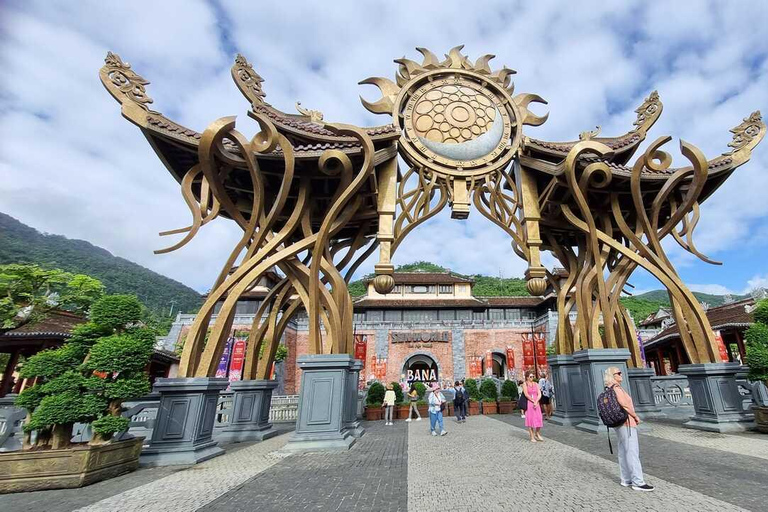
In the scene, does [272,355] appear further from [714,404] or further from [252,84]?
[714,404]

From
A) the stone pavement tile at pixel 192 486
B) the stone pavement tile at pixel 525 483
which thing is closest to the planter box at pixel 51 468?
the stone pavement tile at pixel 192 486

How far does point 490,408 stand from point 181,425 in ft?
40.0

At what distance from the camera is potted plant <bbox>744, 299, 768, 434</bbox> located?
7.50 m

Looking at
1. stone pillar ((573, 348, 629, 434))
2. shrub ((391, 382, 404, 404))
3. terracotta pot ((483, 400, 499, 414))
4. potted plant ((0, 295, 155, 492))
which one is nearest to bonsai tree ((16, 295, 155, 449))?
potted plant ((0, 295, 155, 492))

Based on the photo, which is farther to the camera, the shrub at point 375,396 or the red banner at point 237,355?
the red banner at point 237,355

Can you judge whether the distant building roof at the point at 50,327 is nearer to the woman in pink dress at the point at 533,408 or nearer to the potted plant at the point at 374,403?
the potted plant at the point at 374,403

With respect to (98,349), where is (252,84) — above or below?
above

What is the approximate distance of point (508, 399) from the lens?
15.0 meters

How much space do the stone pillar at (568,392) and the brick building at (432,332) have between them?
18539mm

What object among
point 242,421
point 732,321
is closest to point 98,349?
point 242,421

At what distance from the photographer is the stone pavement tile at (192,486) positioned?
3.91 meters

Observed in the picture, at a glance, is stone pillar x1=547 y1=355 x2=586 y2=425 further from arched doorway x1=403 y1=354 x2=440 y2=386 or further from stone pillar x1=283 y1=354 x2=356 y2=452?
arched doorway x1=403 y1=354 x2=440 y2=386

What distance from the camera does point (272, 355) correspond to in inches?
376

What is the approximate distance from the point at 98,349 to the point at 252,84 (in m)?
6.61
